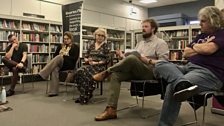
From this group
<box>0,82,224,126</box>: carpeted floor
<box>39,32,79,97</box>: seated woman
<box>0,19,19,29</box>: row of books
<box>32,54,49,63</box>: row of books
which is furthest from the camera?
<box>32,54,49,63</box>: row of books

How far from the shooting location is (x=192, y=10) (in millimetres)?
10531

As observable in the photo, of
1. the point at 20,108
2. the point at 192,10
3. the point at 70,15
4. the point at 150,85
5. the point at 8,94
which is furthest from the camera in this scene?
the point at 192,10

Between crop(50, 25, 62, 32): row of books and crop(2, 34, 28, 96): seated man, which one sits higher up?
crop(50, 25, 62, 32): row of books

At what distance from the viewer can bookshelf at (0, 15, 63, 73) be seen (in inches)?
240

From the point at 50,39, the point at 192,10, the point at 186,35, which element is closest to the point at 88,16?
the point at 50,39

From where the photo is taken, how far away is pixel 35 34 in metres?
6.76

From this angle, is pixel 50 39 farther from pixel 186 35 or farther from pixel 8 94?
pixel 186 35

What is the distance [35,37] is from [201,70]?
18.5 ft

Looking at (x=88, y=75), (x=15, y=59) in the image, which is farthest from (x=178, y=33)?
(x=15, y=59)

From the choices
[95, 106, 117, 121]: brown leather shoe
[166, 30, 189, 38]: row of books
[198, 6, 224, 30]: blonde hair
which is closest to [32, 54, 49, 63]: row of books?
[166, 30, 189, 38]: row of books

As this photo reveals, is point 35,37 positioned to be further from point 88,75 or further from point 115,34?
point 88,75

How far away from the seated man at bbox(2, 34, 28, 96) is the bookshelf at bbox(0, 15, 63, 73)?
62.4 inches

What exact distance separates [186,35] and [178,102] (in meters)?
5.38

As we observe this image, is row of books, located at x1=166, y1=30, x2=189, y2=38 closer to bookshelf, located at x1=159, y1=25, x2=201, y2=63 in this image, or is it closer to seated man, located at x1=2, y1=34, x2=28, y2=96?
bookshelf, located at x1=159, y1=25, x2=201, y2=63
